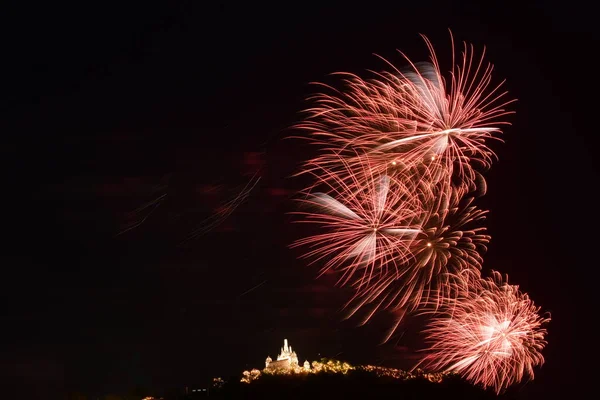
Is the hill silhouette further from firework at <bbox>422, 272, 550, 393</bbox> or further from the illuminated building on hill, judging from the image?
firework at <bbox>422, 272, 550, 393</bbox>

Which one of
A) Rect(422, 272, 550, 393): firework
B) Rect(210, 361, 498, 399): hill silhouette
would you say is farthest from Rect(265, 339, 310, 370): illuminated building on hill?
Rect(422, 272, 550, 393): firework

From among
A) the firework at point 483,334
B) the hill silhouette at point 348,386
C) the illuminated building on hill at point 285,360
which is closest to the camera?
the hill silhouette at point 348,386

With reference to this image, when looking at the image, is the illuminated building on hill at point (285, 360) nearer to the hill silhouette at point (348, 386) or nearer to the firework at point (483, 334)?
the hill silhouette at point (348, 386)

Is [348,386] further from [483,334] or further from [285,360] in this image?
[483,334]

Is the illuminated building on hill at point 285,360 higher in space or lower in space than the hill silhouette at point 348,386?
higher

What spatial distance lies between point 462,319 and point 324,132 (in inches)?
268

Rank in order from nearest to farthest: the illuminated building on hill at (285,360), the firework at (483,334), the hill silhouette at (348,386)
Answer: the hill silhouette at (348,386) < the illuminated building on hill at (285,360) < the firework at (483,334)

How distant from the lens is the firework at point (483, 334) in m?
21.2

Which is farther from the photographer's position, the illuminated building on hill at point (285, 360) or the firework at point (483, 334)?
the firework at point (483, 334)

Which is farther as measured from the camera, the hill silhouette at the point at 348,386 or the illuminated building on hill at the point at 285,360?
the illuminated building on hill at the point at 285,360

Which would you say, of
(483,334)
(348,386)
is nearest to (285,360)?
(348,386)

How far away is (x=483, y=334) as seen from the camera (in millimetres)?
21141

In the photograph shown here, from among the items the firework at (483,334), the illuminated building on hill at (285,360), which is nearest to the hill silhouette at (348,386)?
the illuminated building on hill at (285,360)

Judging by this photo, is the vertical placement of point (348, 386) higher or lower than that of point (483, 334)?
lower
